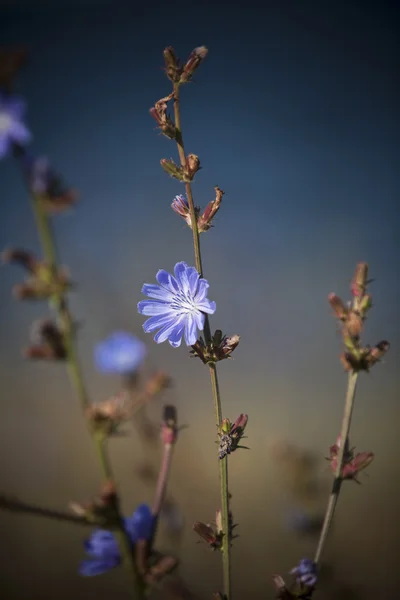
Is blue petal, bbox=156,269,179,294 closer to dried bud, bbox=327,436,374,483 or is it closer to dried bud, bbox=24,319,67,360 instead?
dried bud, bbox=24,319,67,360

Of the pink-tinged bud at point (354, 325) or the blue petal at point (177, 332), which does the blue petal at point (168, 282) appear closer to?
the blue petal at point (177, 332)

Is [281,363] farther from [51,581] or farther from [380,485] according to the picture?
[51,581]

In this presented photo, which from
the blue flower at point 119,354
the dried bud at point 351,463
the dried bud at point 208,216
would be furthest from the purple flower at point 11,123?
the blue flower at point 119,354

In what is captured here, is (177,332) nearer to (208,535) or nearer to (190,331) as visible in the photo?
(190,331)

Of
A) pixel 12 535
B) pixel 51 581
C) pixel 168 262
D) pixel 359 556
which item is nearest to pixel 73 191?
pixel 359 556

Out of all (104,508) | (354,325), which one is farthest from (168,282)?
(104,508)

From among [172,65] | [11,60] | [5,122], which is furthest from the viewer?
[172,65]
